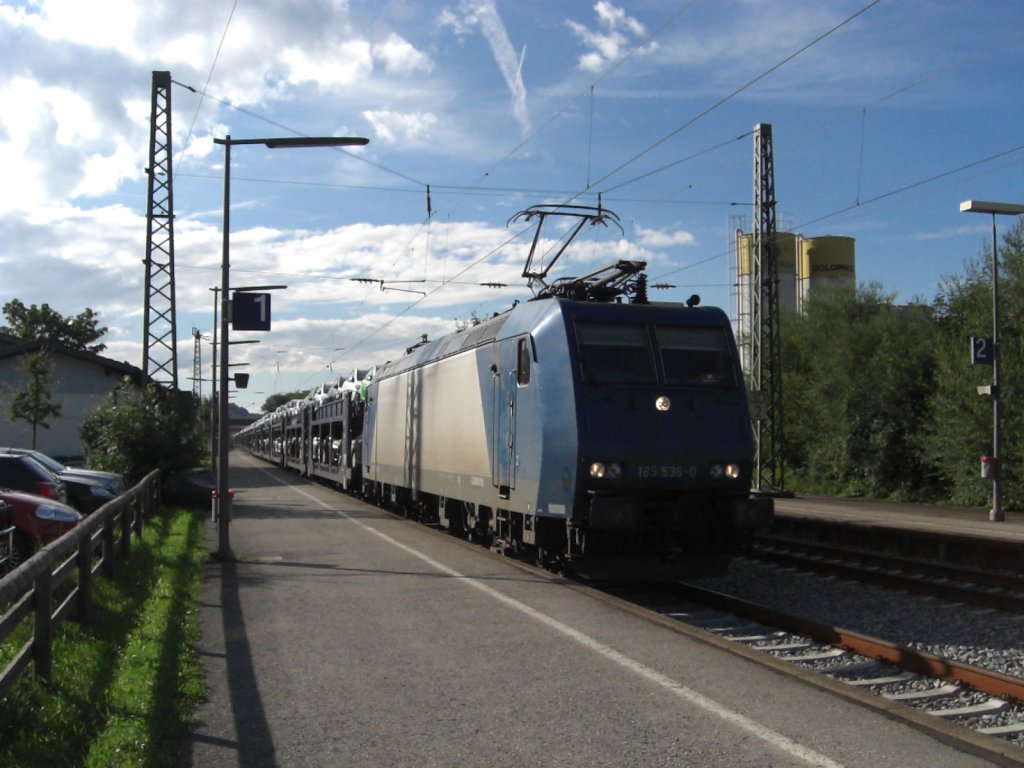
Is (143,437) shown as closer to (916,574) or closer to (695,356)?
(695,356)

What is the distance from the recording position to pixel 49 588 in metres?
6.56

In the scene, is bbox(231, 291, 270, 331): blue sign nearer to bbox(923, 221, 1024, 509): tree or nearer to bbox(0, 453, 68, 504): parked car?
bbox(0, 453, 68, 504): parked car

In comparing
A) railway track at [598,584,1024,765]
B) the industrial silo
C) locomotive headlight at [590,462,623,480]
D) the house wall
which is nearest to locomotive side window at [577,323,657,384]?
locomotive headlight at [590,462,623,480]

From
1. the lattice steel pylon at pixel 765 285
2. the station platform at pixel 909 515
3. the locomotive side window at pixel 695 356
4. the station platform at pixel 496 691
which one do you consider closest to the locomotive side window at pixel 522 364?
the locomotive side window at pixel 695 356

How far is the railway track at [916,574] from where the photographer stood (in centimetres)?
1112

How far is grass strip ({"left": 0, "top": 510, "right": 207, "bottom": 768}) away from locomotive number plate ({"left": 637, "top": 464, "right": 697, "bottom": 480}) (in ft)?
15.3

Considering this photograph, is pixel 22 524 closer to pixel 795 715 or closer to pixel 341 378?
pixel 795 715

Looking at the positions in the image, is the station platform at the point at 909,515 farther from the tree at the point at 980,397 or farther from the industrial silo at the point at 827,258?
the industrial silo at the point at 827,258

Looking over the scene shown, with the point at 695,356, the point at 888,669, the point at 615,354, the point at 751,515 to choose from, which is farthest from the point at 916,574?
the point at 888,669

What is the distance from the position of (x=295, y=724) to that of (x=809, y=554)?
1142 cm

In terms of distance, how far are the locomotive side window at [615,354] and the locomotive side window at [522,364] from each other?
90 cm

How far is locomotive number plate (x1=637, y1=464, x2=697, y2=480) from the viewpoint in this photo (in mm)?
10867

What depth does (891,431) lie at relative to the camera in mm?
29984

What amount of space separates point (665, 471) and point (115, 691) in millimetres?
6168
